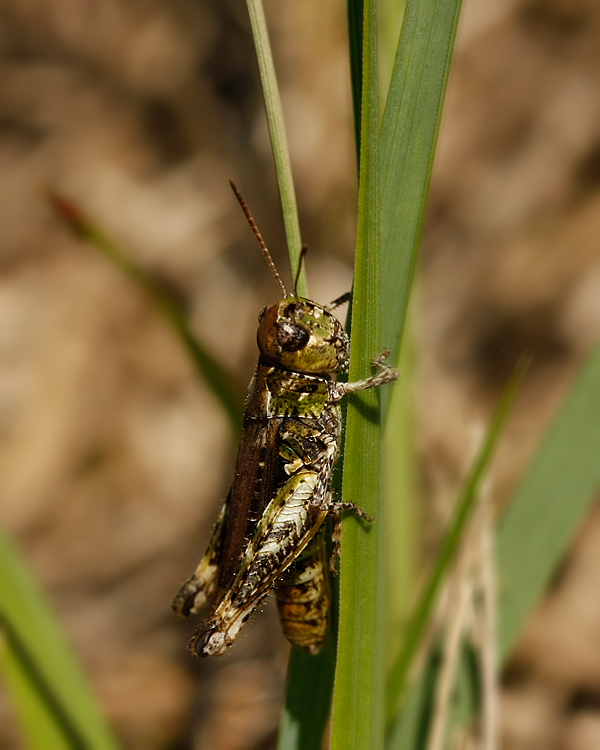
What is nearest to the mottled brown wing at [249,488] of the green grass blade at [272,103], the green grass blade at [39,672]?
the green grass blade at [39,672]

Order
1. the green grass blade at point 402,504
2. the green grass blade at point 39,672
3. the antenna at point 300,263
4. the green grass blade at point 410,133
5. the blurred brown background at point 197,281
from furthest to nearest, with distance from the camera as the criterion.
Answer: the blurred brown background at point 197,281
the green grass blade at point 402,504
the green grass blade at point 39,672
the antenna at point 300,263
the green grass blade at point 410,133

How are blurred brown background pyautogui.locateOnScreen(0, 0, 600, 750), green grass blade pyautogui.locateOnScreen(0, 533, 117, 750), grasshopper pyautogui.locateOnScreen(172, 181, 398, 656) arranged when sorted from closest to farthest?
1. grasshopper pyautogui.locateOnScreen(172, 181, 398, 656)
2. green grass blade pyautogui.locateOnScreen(0, 533, 117, 750)
3. blurred brown background pyautogui.locateOnScreen(0, 0, 600, 750)

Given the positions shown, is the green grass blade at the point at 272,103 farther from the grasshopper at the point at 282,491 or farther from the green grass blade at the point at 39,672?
the green grass blade at the point at 39,672

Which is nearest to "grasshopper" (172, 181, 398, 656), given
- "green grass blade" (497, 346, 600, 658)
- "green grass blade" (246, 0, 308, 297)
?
"green grass blade" (246, 0, 308, 297)

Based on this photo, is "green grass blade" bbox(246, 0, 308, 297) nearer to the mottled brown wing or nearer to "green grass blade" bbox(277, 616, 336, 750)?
the mottled brown wing

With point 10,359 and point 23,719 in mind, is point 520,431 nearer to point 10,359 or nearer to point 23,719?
point 23,719

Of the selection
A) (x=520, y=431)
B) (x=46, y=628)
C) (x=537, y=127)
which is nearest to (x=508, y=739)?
(x=520, y=431)

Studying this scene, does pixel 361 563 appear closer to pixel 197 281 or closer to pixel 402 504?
pixel 402 504
